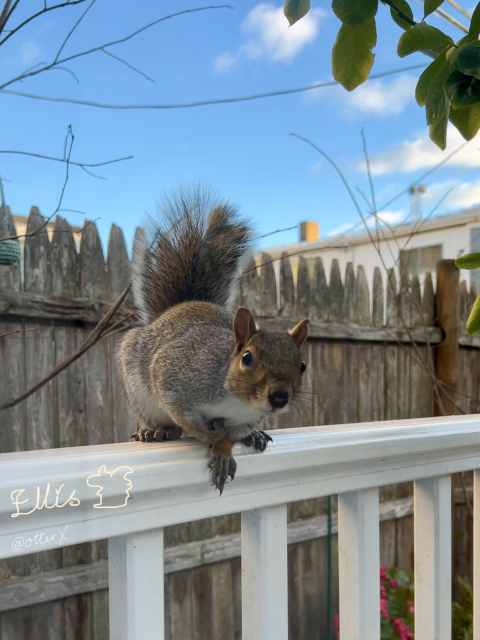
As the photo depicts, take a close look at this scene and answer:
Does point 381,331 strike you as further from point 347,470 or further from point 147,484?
point 147,484

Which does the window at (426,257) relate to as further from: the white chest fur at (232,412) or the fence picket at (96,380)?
the white chest fur at (232,412)

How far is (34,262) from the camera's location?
62.7 inches

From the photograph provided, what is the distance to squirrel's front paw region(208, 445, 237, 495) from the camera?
0.57 meters

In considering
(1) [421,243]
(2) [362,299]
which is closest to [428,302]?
(2) [362,299]

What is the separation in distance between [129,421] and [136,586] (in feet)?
3.94

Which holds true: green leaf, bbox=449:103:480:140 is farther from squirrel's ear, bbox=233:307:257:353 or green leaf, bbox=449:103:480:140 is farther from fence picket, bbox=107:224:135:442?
fence picket, bbox=107:224:135:442

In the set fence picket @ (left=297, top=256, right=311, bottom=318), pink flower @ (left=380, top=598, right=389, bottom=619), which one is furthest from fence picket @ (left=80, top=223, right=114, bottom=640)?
pink flower @ (left=380, top=598, right=389, bottom=619)

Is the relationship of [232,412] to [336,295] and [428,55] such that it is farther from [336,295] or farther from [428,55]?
[336,295]

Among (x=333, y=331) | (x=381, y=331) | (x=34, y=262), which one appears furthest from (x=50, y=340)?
(x=381, y=331)

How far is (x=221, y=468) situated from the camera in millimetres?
574

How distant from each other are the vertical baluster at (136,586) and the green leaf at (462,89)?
462 millimetres

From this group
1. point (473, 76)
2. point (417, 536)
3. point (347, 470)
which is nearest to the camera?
point (473, 76)

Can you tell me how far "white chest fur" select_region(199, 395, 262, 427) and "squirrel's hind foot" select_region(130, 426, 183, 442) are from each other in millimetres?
101

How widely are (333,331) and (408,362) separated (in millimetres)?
525
